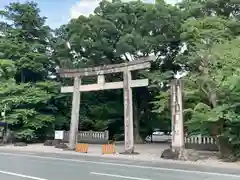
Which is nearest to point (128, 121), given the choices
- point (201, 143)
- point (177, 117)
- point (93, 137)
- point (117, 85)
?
point (117, 85)

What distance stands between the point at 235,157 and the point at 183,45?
11347 mm

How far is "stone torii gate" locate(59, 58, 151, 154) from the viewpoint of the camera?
59.9ft

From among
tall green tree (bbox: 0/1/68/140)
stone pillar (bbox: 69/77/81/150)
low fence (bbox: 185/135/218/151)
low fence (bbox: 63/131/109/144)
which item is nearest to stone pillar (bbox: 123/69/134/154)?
stone pillar (bbox: 69/77/81/150)

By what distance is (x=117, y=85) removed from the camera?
1973 centimetres

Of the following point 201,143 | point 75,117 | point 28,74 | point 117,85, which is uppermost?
point 28,74

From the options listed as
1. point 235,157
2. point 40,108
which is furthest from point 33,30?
point 235,157

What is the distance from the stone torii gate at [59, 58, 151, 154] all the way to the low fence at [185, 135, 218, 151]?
4.83 m

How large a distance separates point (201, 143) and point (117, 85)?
6.51 metres

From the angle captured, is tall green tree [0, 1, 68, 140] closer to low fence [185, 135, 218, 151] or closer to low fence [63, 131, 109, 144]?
low fence [63, 131, 109, 144]

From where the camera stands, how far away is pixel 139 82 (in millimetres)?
18453

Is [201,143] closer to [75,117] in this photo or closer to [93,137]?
[75,117]

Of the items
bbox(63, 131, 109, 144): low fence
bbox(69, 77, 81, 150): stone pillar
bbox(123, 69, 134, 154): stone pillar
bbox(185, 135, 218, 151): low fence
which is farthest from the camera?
bbox(63, 131, 109, 144): low fence

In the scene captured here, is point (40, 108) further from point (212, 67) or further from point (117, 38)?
point (212, 67)

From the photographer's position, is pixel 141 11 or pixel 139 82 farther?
pixel 141 11
